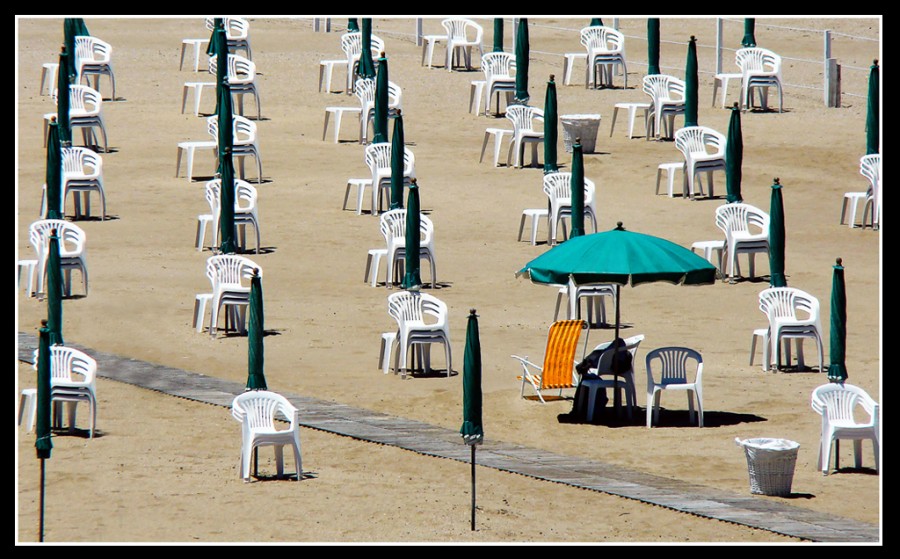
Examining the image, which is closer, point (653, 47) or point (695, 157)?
point (695, 157)

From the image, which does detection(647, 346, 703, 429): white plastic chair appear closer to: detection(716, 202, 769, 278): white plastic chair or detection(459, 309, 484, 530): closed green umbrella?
detection(459, 309, 484, 530): closed green umbrella

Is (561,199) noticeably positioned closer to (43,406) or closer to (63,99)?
(63,99)

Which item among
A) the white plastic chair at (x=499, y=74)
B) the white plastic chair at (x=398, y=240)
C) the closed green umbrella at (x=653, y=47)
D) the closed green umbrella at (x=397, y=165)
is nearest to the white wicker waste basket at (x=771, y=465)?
the white plastic chair at (x=398, y=240)

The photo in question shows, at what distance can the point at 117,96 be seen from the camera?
31.9m

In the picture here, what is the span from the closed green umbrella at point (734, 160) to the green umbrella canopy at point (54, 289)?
383 inches

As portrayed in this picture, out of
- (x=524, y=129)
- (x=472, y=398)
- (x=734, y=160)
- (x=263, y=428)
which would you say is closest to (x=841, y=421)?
(x=472, y=398)

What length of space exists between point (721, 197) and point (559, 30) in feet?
37.5

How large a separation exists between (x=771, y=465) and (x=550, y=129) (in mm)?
11598

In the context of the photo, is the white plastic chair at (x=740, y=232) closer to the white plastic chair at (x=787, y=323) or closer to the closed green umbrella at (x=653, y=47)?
the white plastic chair at (x=787, y=323)

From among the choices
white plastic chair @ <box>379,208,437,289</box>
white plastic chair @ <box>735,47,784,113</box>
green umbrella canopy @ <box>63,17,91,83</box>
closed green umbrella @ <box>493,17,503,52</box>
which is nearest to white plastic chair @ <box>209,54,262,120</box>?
green umbrella canopy @ <box>63,17,91,83</box>

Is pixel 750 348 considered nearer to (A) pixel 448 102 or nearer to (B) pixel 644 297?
(B) pixel 644 297

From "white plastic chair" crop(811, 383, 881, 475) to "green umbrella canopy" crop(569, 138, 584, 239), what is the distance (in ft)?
21.4

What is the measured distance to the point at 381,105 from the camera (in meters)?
26.4

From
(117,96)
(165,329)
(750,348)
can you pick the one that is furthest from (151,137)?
(750,348)
